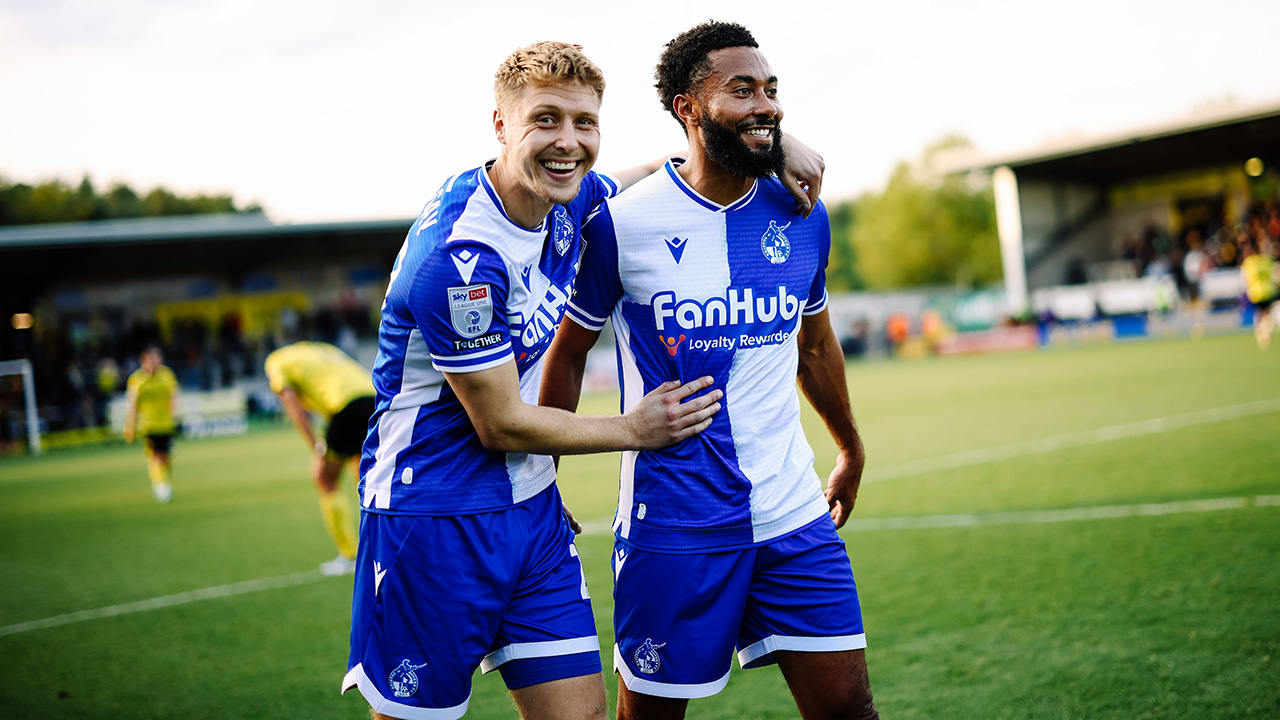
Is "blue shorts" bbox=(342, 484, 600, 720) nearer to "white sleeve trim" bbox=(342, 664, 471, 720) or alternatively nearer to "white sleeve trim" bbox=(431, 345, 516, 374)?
"white sleeve trim" bbox=(342, 664, 471, 720)

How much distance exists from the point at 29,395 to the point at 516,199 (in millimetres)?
31108

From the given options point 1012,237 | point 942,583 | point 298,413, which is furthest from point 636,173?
point 1012,237

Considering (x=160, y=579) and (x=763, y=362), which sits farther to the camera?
(x=160, y=579)

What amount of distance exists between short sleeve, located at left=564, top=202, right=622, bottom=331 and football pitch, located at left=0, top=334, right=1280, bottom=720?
218cm

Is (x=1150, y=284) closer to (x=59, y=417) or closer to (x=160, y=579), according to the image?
(x=160, y=579)

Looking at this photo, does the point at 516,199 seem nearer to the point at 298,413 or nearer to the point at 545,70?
the point at 545,70

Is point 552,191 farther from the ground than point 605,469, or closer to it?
farther from the ground

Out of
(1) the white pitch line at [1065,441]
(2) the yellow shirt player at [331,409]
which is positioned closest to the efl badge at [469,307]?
(2) the yellow shirt player at [331,409]

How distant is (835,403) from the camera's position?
3.54 m

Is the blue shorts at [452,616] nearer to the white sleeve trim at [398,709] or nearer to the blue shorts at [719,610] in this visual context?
the white sleeve trim at [398,709]

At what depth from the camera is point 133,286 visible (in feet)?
124

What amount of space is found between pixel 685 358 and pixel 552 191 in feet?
2.34

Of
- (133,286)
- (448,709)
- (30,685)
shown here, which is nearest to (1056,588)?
(448,709)

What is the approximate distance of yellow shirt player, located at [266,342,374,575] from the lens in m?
7.98
